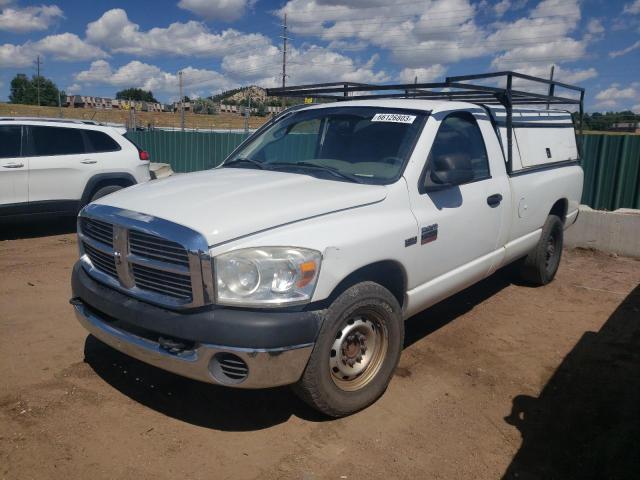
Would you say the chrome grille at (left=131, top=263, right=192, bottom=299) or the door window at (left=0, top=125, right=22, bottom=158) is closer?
the chrome grille at (left=131, top=263, right=192, bottom=299)

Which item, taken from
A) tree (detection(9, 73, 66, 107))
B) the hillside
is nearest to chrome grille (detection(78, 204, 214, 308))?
the hillside

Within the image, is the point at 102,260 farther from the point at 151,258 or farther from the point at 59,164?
the point at 59,164

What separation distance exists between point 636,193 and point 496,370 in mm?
5756

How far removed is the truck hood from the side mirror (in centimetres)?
50

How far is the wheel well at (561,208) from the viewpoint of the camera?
6.18 metres

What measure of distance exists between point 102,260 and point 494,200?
10.2 ft

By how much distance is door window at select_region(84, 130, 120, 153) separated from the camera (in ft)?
29.3

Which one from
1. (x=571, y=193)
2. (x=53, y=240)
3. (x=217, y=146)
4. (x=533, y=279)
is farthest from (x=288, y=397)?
(x=217, y=146)

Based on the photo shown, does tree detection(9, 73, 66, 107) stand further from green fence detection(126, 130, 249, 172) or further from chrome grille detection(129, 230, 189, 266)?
chrome grille detection(129, 230, 189, 266)

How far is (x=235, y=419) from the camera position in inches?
135

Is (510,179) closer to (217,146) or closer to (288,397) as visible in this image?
(288,397)

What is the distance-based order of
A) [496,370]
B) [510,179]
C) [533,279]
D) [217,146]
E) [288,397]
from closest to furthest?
[288,397], [496,370], [510,179], [533,279], [217,146]

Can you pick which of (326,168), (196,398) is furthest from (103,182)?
(196,398)

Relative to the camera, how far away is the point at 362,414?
349cm
